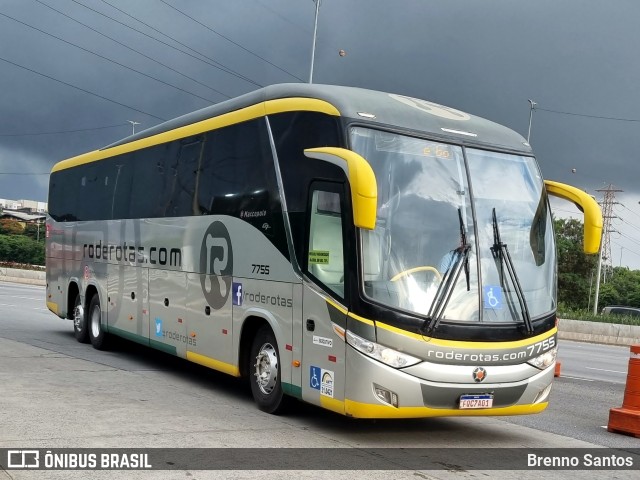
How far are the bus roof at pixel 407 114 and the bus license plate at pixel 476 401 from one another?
9.03 ft

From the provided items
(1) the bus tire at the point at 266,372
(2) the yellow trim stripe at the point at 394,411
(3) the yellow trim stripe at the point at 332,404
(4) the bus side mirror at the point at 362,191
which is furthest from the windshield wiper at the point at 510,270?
(1) the bus tire at the point at 266,372

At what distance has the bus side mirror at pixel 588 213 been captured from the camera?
923cm

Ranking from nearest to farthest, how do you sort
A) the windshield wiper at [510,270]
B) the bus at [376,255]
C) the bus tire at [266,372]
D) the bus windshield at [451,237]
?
the bus at [376,255], the bus windshield at [451,237], the windshield wiper at [510,270], the bus tire at [266,372]

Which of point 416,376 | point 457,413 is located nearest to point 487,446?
point 457,413

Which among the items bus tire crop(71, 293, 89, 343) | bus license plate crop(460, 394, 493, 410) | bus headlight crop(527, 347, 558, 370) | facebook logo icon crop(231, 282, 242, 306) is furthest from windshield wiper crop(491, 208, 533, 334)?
bus tire crop(71, 293, 89, 343)

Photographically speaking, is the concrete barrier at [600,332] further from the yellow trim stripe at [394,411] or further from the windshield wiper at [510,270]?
the yellow trim stripe at [394,411]

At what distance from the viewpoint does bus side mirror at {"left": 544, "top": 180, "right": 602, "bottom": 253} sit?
30.3ft

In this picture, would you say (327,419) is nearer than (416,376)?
No

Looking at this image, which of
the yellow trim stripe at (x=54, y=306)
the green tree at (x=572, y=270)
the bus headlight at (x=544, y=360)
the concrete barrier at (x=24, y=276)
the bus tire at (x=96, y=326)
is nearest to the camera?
the bus headlight at (x=544, y=360)

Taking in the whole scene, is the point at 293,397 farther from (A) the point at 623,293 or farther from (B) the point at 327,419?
(A) the point at 623,293

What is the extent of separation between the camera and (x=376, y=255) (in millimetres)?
8305

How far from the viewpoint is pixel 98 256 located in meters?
16.2

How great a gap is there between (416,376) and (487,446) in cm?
138

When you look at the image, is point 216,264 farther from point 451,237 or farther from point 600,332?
point 600,332
